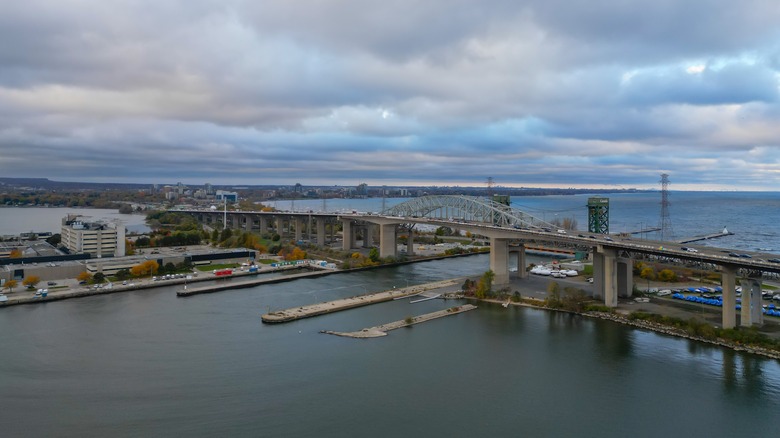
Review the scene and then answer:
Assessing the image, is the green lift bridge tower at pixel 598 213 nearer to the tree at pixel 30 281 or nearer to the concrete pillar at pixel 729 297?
the concrete pillar at pixel 729 297

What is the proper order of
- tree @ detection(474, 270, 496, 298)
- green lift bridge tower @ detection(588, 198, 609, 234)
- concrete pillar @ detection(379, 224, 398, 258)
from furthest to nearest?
concrete pillar @ detection(379, 224, 398, 258) < green lift bridge tower @ detection(588, 198, 609, 234) < tree @ detection(474, 270, 496, 298)

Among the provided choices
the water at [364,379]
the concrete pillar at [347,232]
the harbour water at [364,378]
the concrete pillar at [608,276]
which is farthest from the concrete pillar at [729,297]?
the concrete pillar at [347,232]

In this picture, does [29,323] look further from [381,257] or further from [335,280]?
[381,257]

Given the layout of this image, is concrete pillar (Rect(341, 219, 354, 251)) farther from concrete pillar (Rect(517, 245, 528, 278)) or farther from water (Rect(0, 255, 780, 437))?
water (Rect(0, 255, 780, 437))

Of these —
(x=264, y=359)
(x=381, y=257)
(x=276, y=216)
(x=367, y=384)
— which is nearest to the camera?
(x=367, y=384)

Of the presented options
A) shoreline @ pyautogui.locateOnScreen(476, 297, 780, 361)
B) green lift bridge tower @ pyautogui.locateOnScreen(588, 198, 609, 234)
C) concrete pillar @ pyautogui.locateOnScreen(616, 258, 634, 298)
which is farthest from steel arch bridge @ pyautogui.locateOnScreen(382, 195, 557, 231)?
shoreline @ pyautogui.locateOnScreen(476, 297, 780, 361)

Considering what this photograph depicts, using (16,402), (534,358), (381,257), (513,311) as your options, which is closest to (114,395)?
(16,402)
